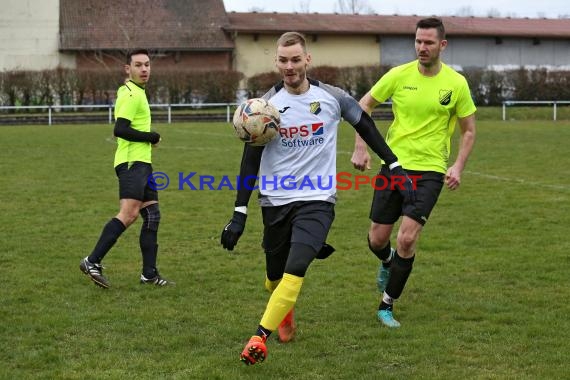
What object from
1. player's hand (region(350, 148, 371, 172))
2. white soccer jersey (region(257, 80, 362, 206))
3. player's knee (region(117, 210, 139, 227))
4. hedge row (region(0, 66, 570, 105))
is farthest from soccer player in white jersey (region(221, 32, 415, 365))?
hedge row (region(0, 66, 570, 105))

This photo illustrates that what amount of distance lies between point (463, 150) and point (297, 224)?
1.74 metres

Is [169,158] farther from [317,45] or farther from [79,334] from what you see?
[317,45]

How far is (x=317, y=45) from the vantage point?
54.2 metres

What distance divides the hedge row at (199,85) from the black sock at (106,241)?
1269 inches

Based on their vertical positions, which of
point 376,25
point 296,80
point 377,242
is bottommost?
point 377,242

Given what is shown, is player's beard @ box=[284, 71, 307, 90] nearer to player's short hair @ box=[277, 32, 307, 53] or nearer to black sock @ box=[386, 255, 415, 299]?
player's short hair @ box=[277, 32, 307, 53]

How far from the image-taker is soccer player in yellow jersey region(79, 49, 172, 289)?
7855mm

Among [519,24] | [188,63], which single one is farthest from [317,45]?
[519,24]

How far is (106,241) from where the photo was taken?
7.99 metres

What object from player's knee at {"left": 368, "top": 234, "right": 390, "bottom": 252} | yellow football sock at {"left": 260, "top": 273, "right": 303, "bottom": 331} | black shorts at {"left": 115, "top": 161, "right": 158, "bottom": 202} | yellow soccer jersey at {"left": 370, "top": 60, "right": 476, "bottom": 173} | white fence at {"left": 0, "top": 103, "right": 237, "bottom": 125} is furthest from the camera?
white fence at {"left": 0, "top": 103, "right": 237, "bottom": 125}

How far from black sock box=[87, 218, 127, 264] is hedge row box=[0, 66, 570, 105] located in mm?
32239

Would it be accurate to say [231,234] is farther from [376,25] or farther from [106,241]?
[376,25]

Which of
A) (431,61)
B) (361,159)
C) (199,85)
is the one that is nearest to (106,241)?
(361,159)

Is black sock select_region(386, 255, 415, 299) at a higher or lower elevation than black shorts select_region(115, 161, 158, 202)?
lower
